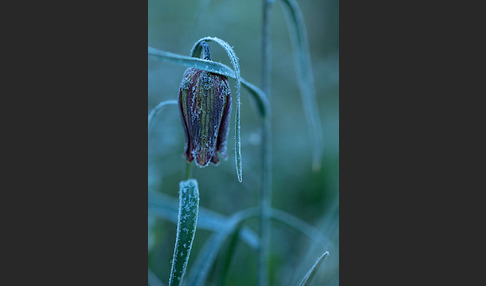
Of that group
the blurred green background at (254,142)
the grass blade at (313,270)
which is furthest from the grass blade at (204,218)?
the grass blade at (313,270)

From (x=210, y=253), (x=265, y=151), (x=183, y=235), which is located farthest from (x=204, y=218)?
(x=183, y=235)

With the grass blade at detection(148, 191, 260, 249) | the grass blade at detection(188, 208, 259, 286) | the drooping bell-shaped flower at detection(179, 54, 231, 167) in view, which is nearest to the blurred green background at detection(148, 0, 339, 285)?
the grass blade at detection(148, 191, 260, 249)

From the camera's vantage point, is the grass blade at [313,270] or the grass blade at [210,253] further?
the grass blade at [210,253]

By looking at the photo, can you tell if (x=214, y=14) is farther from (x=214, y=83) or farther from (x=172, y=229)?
(x=214, y=83)

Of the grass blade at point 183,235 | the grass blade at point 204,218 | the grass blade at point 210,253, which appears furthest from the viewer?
the grass blade at point 204,218

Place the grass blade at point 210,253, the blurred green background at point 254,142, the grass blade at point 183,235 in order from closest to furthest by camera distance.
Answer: the grass blade at point 183,235 < the grass blade at point 210,253 < the blurred green background at point 254,142

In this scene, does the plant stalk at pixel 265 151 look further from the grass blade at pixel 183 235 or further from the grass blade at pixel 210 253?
the grass blade at pixel 183 235

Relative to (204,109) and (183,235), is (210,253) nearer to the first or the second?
(183,235)

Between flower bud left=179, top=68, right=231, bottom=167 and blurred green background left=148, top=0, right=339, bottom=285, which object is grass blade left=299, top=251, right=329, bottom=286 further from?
blurred green background left=148, top=0, right=339, bottom=285

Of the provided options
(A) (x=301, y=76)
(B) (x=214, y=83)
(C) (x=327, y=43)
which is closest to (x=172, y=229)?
(A) (x=301, y=76)
